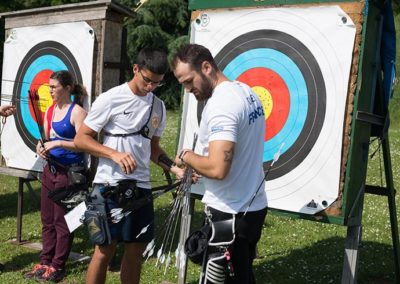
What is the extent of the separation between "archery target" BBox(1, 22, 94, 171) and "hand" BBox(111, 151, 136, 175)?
1.46 metres

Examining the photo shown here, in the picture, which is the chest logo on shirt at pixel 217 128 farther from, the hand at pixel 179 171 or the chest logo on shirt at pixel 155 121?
the chest logo on shirt at pixel 155 121

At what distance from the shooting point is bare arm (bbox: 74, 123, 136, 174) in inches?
103

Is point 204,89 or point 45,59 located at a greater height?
point 45,59

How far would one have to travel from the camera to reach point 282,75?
10.2 feet

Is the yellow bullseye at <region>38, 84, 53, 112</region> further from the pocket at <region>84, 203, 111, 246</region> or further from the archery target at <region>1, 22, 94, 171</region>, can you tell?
the pocket at <region>84, 203, 111, 246</region>

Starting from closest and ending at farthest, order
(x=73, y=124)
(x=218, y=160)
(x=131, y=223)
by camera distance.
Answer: (x=218, y=160) → (x=131, y=223) → (x=73, y=124)

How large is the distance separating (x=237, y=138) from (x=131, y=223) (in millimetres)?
1004

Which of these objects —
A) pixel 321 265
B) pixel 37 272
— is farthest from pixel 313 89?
pixel 37 272

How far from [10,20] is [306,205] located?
3.12 meters

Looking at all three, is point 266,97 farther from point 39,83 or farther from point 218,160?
point 39,83

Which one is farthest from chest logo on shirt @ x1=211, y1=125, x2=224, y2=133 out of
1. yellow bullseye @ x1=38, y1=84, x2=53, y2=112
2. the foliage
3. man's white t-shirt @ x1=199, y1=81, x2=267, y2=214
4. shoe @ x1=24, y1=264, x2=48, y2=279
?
the foliage

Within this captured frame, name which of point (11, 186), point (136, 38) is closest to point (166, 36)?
point (136, 38)

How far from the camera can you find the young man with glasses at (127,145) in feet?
8.95

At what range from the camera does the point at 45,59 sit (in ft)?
14.3
